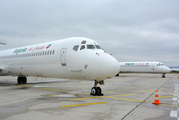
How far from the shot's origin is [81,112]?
6.67m

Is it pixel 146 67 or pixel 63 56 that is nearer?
pixel 63 56

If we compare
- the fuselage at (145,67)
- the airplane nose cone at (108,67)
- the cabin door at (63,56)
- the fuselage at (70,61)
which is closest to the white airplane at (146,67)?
the fuselage at (145,67)

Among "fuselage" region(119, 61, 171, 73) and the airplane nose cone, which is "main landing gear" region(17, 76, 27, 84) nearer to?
the airplane nose cone

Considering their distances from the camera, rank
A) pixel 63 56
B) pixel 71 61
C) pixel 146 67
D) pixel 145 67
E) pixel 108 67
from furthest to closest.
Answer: pixel 145 67
pixel 146 67
pixel 63 56
pixel 71 61
pixel 108 67

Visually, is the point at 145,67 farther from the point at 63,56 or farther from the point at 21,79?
the point at 63,56

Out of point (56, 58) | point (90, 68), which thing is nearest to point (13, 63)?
point (56, 58)

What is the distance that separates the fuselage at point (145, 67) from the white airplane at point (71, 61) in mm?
30458

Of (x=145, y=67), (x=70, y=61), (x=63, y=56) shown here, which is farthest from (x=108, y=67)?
(x=145, y=67)

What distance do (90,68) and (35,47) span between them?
7736 mm

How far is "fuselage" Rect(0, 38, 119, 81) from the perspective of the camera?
10281mm

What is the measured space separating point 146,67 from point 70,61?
1259 inches

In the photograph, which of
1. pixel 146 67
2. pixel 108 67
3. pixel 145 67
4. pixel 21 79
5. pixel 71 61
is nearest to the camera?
pixel 108 67

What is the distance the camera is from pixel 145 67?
40.1 metres

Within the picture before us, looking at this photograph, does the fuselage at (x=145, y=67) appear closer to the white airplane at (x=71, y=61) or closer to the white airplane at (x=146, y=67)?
the white airplane at (x=146, y=67)
